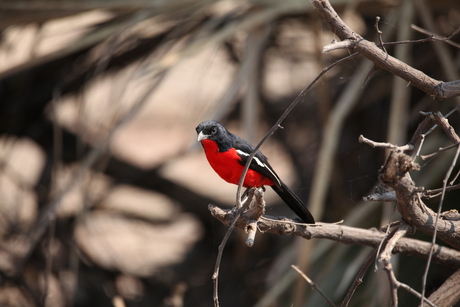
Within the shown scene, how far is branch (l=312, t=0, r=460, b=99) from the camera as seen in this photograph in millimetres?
1163

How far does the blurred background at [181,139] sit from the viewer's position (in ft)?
8.43

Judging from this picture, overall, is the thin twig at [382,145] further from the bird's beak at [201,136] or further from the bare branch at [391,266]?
the bird's beak at [201,136]

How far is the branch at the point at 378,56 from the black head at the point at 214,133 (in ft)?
1.92

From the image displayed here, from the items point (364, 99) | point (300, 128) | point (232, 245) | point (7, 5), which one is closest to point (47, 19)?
point (7, 5)

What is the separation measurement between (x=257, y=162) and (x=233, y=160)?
73mm

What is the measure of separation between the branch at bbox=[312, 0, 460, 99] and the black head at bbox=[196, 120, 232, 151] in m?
0.59

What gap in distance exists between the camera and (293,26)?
451 centimetres

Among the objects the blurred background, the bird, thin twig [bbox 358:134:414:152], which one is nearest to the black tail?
the bird

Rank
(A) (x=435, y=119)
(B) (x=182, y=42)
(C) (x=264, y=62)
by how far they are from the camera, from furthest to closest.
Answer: (C) (x=264, y=62)
(B) (x=182, y=42)
(A) (x=435, y=119)

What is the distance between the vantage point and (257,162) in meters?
1.67

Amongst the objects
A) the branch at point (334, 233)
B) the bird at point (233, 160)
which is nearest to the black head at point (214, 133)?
the bird at point (233, 160)

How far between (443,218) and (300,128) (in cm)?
258

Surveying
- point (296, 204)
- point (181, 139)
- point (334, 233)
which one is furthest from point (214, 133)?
point (181, 139)

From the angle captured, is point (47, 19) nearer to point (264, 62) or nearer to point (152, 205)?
point (264, 62)
